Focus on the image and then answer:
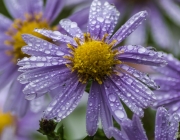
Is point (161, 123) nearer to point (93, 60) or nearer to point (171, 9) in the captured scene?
point (93, 60)

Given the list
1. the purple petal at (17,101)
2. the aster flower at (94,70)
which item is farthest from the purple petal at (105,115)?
the purple petal at (17,101)

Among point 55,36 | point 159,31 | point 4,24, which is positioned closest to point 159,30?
point 159,31

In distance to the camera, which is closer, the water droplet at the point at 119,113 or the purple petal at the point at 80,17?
the water droplet at the point at 119,113

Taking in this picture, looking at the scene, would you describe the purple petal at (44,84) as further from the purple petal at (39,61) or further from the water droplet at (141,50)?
the water droplet at (141,50)

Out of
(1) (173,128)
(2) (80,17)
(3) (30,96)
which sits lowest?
(1) (173,128)

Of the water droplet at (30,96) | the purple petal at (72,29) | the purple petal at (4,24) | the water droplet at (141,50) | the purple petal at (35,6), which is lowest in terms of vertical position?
the water droplet at (30,96)

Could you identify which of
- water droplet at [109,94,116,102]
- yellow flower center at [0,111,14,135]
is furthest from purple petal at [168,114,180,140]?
yellow flower center at [0,111,14,135]

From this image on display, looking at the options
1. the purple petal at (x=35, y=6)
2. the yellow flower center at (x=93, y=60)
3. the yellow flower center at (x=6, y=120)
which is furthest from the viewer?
the yellow flower center at (x=6, y=120)
